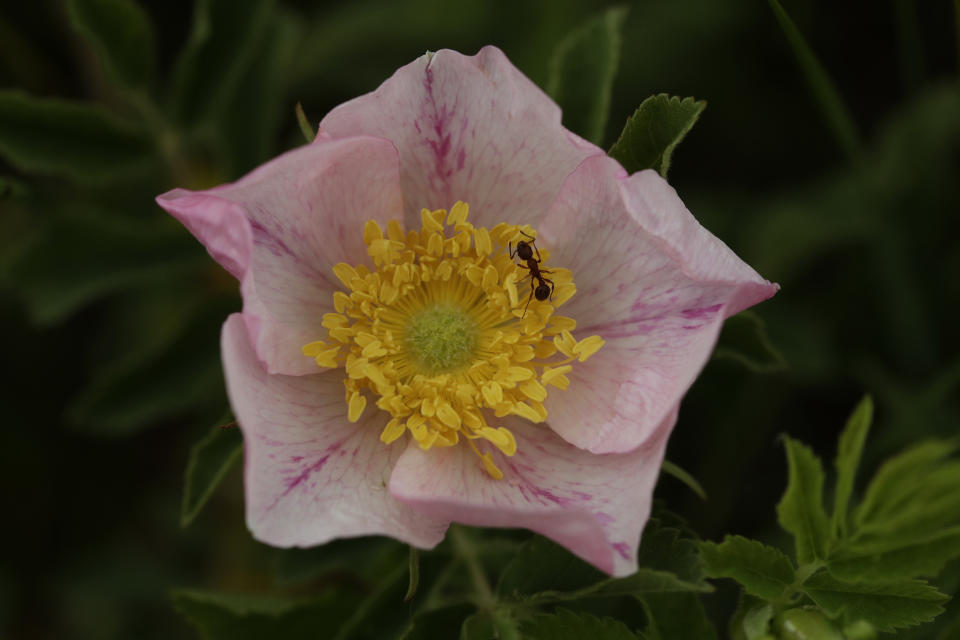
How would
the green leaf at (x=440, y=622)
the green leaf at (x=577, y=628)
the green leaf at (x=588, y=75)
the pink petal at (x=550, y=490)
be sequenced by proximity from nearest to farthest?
the pink petal at (x=550, y=490), the green leaf at (x=577, y=628), the green leaf at (x=440, y=622), the green leaf at (x=588, y=75)

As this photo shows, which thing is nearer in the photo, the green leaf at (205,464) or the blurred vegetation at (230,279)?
the green leaf at (205,464)

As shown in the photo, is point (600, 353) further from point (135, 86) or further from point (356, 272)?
point (135, 86)

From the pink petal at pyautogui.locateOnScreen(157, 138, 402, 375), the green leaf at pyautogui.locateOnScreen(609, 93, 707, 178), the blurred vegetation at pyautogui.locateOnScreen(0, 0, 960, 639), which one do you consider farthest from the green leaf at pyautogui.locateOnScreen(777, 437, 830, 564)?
the pink petal at pyautogui.locateOnScreen(157, 138, 402, 375)

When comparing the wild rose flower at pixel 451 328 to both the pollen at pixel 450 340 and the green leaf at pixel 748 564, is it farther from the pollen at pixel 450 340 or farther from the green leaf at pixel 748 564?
the green leaf at pixel 748 564

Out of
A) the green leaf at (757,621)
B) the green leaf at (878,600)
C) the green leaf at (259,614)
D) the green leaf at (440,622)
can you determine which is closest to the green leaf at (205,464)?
the green leaf at (259,614)

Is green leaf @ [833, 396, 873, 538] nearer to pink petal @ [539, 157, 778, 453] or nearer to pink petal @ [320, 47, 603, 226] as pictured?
pink petal @ [539, 157, 778, 453]

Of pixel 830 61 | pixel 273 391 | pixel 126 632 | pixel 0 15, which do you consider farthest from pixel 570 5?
pixel 126 632

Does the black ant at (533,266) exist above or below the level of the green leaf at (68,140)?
above
